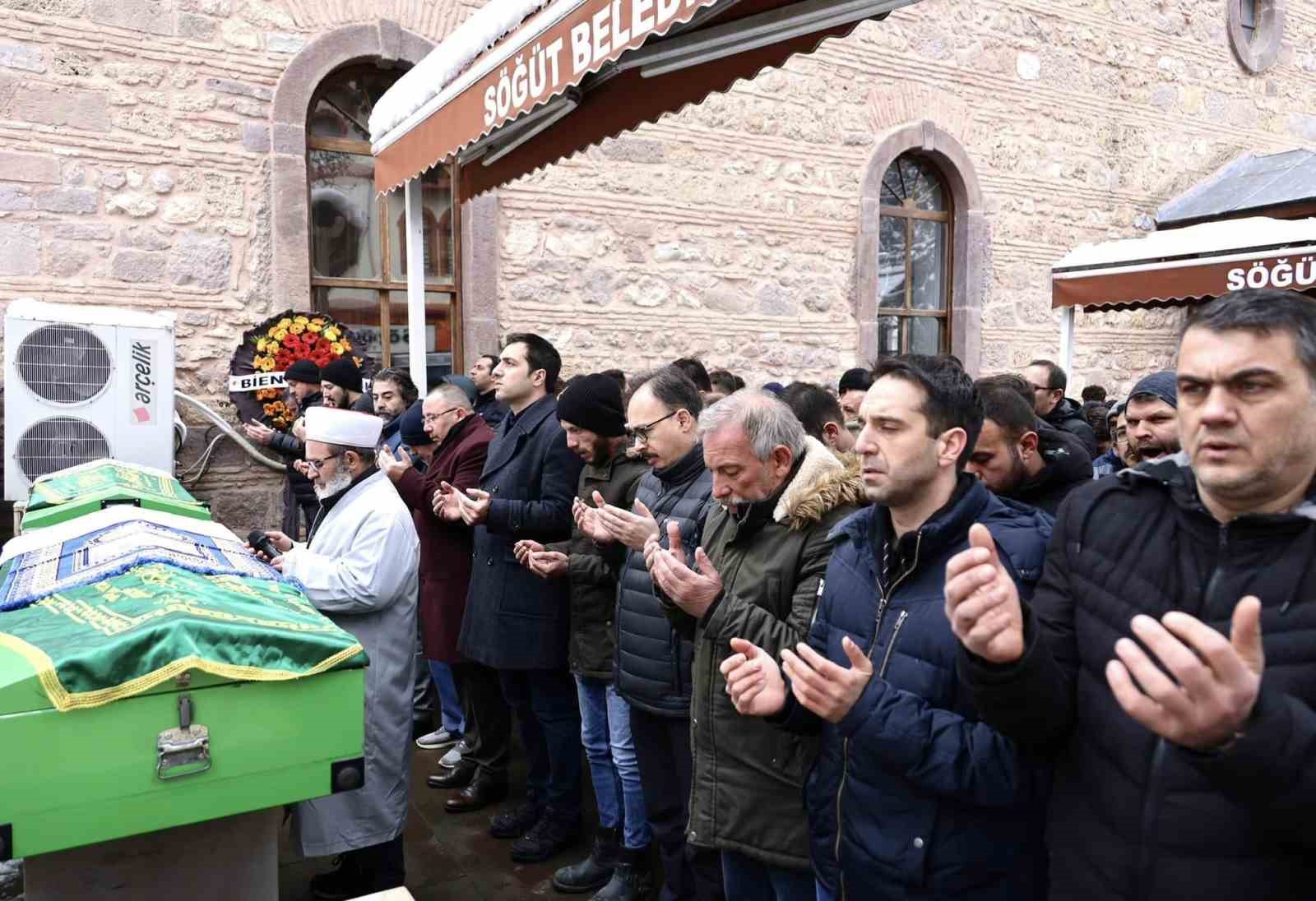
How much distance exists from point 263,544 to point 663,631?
1617 millimetres

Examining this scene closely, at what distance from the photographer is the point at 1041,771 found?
1.64 metres

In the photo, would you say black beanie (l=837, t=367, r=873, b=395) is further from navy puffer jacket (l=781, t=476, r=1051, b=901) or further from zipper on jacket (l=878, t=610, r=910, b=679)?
zipper on jacket (l=878, t=610, r=910, b=679)

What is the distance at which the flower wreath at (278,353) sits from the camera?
629cm

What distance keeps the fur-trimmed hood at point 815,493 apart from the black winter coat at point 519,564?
1.49 metres

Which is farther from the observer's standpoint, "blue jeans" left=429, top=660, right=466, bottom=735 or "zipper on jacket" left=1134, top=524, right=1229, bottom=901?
"blue jeans" left=429, top=660, right=466, bottom=735

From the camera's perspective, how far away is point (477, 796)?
4.13 meters

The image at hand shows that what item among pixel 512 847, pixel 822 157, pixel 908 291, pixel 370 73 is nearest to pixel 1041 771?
pixel 512 847

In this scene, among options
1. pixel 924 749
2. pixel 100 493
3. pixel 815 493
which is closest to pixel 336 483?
pixel 100 493

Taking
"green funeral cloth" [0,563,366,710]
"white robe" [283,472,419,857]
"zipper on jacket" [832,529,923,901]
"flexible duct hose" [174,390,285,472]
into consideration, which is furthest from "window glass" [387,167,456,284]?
"zipper on jacket" [832,529,923,901]

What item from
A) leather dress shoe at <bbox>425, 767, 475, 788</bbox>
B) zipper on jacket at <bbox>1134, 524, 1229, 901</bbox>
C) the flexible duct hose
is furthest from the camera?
the flexible duct hose

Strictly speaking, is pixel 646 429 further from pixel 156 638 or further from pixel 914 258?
pixel 914 258

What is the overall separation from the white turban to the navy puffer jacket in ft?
6.33

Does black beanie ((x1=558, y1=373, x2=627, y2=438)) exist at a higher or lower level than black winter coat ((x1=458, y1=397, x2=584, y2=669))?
higher

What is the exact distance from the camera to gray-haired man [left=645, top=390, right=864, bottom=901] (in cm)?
226
